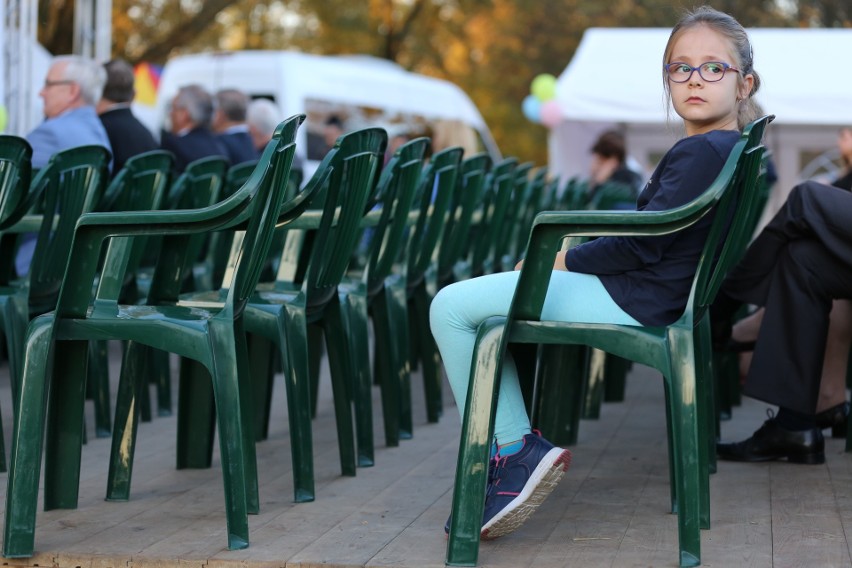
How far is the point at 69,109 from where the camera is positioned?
20.4 feet

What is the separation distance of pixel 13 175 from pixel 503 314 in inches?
62.7

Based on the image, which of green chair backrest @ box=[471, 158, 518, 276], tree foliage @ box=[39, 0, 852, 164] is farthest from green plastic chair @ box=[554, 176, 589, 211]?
tree foliage @ box=[39, 0, 852, 164]

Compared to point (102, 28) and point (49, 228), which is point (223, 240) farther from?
point (102, 28)

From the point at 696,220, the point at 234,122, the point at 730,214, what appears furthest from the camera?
the point at 234,122

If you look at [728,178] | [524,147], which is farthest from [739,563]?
[524,147]

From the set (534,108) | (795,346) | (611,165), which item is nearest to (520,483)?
(795,346)

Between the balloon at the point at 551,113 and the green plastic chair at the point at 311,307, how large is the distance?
9.00m

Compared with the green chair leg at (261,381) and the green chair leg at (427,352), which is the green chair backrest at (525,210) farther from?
the green chair leg at (261,381)

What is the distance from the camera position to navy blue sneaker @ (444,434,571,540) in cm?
295

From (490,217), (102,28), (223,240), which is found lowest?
(223,240)

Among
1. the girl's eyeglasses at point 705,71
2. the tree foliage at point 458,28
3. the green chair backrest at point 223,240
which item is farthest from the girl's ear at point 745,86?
the tree foliage at point 458,28

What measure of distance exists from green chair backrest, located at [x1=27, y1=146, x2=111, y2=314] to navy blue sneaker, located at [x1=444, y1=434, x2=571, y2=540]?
5.84 feet

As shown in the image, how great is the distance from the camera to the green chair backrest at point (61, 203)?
163 inches

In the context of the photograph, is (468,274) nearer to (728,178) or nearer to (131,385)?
(131,385)
